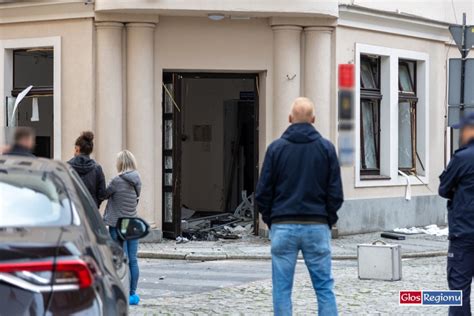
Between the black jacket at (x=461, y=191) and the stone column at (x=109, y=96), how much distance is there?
33.3 feet

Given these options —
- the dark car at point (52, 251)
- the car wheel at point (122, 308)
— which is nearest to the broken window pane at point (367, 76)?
the dark car at point (52, 251)

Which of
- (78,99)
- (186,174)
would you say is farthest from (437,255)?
(186,174)

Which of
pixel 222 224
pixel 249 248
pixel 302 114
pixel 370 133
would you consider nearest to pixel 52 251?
pixel 302 114

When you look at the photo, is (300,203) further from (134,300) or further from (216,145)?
(216,145)

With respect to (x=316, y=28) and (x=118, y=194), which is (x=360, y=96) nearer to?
(x=316, y=28)

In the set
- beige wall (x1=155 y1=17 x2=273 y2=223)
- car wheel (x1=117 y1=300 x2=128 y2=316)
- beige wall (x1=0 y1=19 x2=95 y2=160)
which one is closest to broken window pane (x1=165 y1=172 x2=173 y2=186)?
beige wall (x1=155 y1=17 x2=273 y2=223)

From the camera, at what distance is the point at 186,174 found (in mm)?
23344

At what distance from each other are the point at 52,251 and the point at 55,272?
11 centimetres

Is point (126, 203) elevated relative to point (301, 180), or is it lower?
lower

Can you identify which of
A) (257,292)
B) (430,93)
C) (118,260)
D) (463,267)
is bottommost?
(257,292)

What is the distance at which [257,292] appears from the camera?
11133mm

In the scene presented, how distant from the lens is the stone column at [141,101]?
55.8ft

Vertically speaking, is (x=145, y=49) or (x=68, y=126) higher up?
(x=145, y=49)

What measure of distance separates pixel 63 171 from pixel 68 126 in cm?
1193
